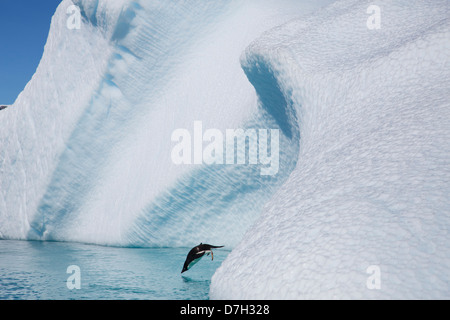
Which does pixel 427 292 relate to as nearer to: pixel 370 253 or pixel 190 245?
pixel 370 253

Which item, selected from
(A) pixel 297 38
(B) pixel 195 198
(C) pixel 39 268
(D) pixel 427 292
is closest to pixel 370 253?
(D) pixel 427 292

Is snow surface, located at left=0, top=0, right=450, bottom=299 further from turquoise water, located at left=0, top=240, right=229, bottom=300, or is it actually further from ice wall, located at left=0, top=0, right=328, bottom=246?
turquoise water, located at left=0, top=240, right=229, bottom=300

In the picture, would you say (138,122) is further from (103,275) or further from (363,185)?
(363,185)

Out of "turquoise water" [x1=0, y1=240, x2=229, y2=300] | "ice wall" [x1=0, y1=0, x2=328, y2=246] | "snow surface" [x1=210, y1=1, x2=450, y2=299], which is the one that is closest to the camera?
"snow surface" [x1=210, y1=1, x2=450, y2=299]

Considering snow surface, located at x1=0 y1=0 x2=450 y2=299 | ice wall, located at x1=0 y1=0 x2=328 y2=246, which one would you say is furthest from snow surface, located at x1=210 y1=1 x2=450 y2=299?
ice wall, located at x1=0 y1=0 x2=328 y2=246

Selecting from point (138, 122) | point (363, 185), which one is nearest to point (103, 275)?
point (363, 185)
